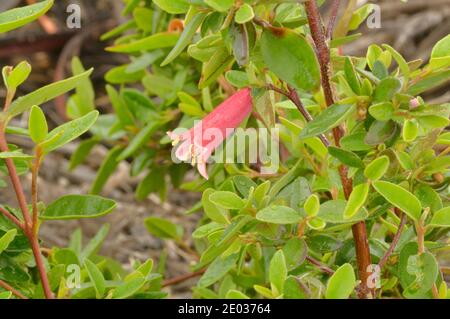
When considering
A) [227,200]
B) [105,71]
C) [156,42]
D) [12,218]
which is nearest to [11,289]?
[12,218]

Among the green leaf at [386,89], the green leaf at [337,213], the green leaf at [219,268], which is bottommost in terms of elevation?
the green leaf at [219,268]

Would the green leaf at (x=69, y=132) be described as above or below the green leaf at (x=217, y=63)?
below

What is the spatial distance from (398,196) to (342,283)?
0.39ft

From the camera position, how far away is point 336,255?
111cm

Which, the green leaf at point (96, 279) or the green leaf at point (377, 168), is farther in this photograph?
the green leaf at point (96, 279)

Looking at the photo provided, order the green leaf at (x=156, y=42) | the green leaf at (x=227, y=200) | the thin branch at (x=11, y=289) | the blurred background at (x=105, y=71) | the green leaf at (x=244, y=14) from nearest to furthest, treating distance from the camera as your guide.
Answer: the green leaf at (x=244, y=14) → the green leaf at (x=227, y=200) → the thin branch at (x=11, y=289) → the green leaf at (x=156, y=42) → the blurred background at (x=105, y=71)

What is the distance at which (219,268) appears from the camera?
122 cm

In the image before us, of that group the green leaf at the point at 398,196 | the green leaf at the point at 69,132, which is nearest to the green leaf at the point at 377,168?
the green leaf at the point at 398,196

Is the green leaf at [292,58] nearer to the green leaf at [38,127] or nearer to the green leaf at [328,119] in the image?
the green leaf at [328,119]

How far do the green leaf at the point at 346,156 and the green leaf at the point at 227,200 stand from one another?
0.37 feet

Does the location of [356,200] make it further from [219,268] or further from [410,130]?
[219,268]

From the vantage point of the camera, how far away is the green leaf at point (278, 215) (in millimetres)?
944

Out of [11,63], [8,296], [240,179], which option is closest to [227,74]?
[240,179]

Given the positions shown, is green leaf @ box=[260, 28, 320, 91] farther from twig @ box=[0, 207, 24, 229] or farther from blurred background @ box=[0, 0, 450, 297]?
blurred background @ box=[0, 0, 450, 297]
